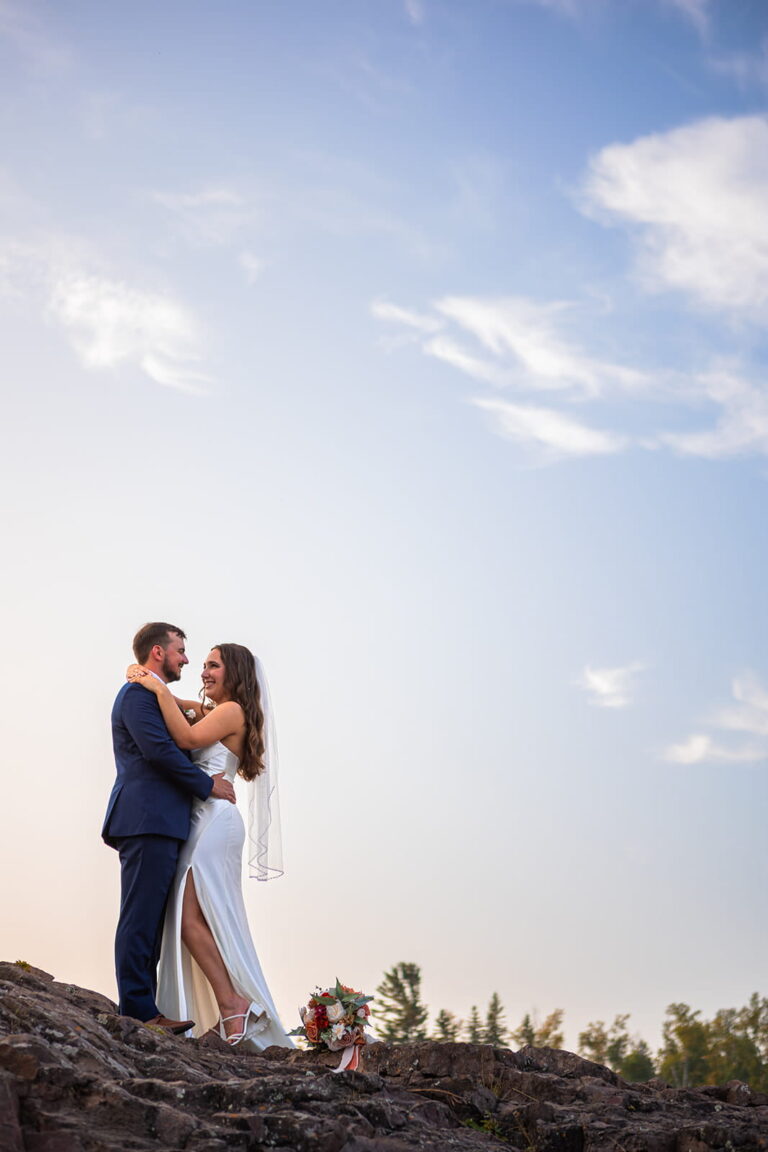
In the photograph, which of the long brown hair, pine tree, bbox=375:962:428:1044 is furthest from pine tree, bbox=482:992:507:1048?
the long brown hair

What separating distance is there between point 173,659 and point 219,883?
2.22 metres

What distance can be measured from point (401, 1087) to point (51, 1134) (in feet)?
7.68

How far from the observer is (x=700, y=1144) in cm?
643

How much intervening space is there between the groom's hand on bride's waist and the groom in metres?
0.01

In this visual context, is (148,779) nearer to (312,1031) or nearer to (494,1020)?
(312,1031)

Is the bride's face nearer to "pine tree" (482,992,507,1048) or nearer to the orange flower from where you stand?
the orange flower

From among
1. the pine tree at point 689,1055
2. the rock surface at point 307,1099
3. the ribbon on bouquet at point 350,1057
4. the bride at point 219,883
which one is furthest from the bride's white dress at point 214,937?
the pine tree at point 689,1055

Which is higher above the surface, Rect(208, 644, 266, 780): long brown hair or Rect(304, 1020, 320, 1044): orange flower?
Rect(208, 644, 266, 780): long brown hair

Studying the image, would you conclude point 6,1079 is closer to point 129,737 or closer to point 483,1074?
point 483,1074

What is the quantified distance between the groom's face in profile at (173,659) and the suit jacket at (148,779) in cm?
49

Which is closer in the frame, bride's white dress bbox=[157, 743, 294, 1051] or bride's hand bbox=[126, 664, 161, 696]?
bride's white dress bbox=[157, 743, 294, 1051]

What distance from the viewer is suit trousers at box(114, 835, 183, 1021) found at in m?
10.4

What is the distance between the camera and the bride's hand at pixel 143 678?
11.4m

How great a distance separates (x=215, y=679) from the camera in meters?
12.0
